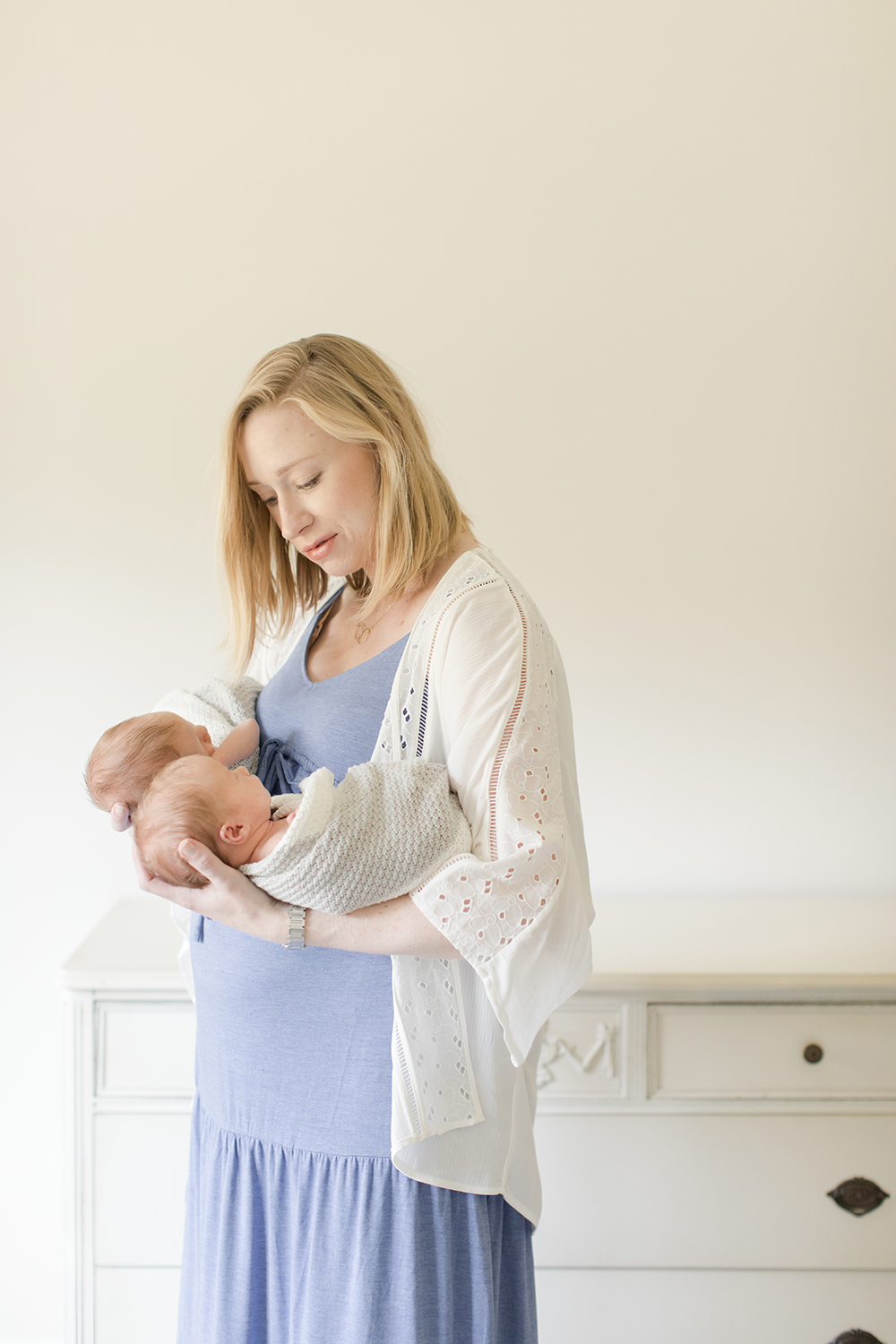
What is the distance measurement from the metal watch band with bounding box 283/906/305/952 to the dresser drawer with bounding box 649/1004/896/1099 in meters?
0.76

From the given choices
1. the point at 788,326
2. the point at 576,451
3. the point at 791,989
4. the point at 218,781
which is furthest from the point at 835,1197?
the point at 788,326

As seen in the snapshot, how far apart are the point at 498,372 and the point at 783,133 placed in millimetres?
690

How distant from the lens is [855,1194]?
59.4 inches

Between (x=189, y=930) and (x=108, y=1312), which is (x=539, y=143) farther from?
(x=108, y=1312)

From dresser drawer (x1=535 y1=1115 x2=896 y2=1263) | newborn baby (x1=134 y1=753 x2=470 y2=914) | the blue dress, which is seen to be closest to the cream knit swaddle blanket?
newborn baby (x1=134 y1=753 x2=470 y2=914)

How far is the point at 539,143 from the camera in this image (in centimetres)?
183

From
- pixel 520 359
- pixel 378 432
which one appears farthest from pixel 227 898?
pixel 520 359

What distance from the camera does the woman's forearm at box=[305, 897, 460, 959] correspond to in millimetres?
918

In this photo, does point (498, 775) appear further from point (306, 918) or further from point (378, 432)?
point (378, 432)

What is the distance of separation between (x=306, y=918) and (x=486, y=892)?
19 centimetres

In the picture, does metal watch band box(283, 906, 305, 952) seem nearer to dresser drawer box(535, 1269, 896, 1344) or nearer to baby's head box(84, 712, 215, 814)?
baby's head box(84, 712, 215, 814)

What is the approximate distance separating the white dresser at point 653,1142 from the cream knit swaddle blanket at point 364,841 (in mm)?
692

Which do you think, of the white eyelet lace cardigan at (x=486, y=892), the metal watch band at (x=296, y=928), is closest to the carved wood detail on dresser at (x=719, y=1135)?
the white eyelet lace cardigan at (x=486, y=892)

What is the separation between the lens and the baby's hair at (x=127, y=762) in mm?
1014
